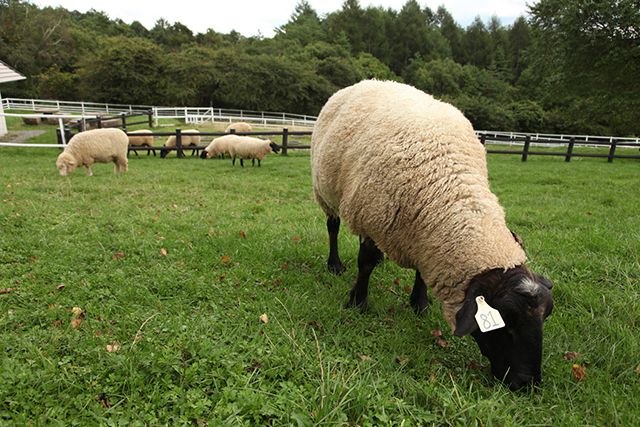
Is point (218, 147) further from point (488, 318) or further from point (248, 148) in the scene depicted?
point (488, 318)

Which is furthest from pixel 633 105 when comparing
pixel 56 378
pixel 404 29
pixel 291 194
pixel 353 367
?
pixel 404 29

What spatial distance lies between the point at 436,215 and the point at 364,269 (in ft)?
3.25

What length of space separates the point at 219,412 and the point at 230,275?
195 centimetres

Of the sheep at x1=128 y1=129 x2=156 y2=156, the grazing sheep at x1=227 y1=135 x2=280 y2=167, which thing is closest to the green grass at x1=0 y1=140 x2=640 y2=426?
the grazing sheep at x1=227 y1=135 x2=280 y2=167

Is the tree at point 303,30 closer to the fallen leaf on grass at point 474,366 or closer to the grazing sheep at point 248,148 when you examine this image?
the grazing sheep at point 248,148

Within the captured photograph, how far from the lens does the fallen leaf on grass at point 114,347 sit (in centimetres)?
238

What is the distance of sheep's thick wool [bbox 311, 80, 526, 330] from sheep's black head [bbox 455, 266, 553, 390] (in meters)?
0.10

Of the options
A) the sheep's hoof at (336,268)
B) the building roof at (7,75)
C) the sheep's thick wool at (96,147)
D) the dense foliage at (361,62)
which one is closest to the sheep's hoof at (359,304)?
the sheep's hoof at (336,268)

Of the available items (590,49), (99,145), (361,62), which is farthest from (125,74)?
(590,49)

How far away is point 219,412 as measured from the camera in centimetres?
190

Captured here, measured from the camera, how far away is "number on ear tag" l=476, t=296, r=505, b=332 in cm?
215

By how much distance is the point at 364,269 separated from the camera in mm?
3320

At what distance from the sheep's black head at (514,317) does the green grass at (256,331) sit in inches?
6.0

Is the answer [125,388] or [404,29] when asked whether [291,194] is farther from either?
[404,29]
